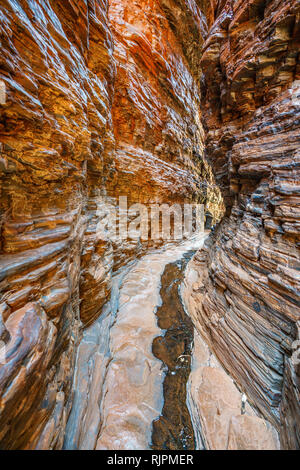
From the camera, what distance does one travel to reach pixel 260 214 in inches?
178

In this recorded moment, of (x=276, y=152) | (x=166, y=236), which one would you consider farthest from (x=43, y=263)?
(x=166, y=236)

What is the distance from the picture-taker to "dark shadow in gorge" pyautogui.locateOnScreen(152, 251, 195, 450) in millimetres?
3195

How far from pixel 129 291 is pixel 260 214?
5.89 m

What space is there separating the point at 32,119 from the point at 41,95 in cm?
74

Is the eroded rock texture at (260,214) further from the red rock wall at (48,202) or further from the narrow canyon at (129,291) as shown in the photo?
the red rock wall at (48,202)

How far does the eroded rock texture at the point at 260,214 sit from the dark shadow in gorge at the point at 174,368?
0.82 meters

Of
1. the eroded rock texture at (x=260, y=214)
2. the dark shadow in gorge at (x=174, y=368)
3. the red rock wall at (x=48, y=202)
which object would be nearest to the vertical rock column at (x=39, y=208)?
the red rock wall at (x=48, y=202)

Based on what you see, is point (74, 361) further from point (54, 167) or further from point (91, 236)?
point (54, 167)

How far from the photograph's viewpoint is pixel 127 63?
31.7 ft

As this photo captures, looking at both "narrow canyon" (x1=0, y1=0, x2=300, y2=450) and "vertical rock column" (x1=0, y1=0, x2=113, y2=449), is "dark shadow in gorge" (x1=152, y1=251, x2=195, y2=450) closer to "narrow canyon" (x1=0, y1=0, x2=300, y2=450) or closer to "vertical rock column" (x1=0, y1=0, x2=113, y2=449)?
"narrow canyon" (x1=0, y1=0, x2=300, y2=450)

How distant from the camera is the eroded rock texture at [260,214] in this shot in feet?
10.8

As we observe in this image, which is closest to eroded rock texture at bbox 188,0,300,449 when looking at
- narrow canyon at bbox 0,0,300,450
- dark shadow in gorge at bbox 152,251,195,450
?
narrow canyon at bbox 0,0,300,450

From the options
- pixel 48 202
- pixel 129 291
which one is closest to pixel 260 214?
pixel 48 202

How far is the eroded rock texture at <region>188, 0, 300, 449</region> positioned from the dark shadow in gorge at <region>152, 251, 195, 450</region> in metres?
0.82
